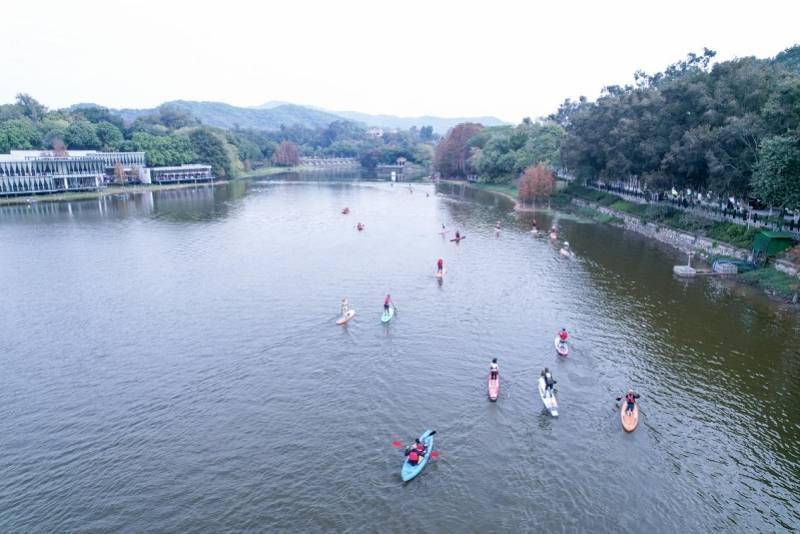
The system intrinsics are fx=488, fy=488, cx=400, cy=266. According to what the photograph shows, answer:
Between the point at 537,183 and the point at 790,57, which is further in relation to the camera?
the point at 537,183

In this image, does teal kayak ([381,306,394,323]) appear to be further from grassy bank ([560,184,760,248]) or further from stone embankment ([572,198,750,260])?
grassy bank ([560,184,760,248])

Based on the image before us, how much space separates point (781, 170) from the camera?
48.0m

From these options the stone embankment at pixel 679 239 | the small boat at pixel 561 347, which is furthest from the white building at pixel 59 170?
the small boat at pixel 561 347

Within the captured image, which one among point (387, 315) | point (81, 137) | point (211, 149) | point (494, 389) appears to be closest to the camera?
point (494, 389)

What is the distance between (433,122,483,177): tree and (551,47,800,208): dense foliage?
305 ft

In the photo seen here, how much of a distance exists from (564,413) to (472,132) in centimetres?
16840

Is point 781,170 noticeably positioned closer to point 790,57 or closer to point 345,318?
point 345,318

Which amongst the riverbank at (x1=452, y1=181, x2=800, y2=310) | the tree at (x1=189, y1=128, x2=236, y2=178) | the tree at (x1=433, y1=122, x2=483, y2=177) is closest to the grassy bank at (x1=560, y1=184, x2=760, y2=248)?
the riverbank at (x1=452, y1=181, x2=800, y2=310)

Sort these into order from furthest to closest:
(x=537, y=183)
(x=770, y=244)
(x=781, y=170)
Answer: (x=537, y=183), (x=770, y=244), (x=781, y=170)

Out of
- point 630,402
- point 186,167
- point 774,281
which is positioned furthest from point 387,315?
point 186,167

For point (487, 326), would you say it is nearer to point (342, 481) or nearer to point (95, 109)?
point (342, 481)

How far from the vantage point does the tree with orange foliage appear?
105 metres

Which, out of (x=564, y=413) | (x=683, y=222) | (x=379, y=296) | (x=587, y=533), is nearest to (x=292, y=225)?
(x=379, y=296)

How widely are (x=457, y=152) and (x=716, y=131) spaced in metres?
127
